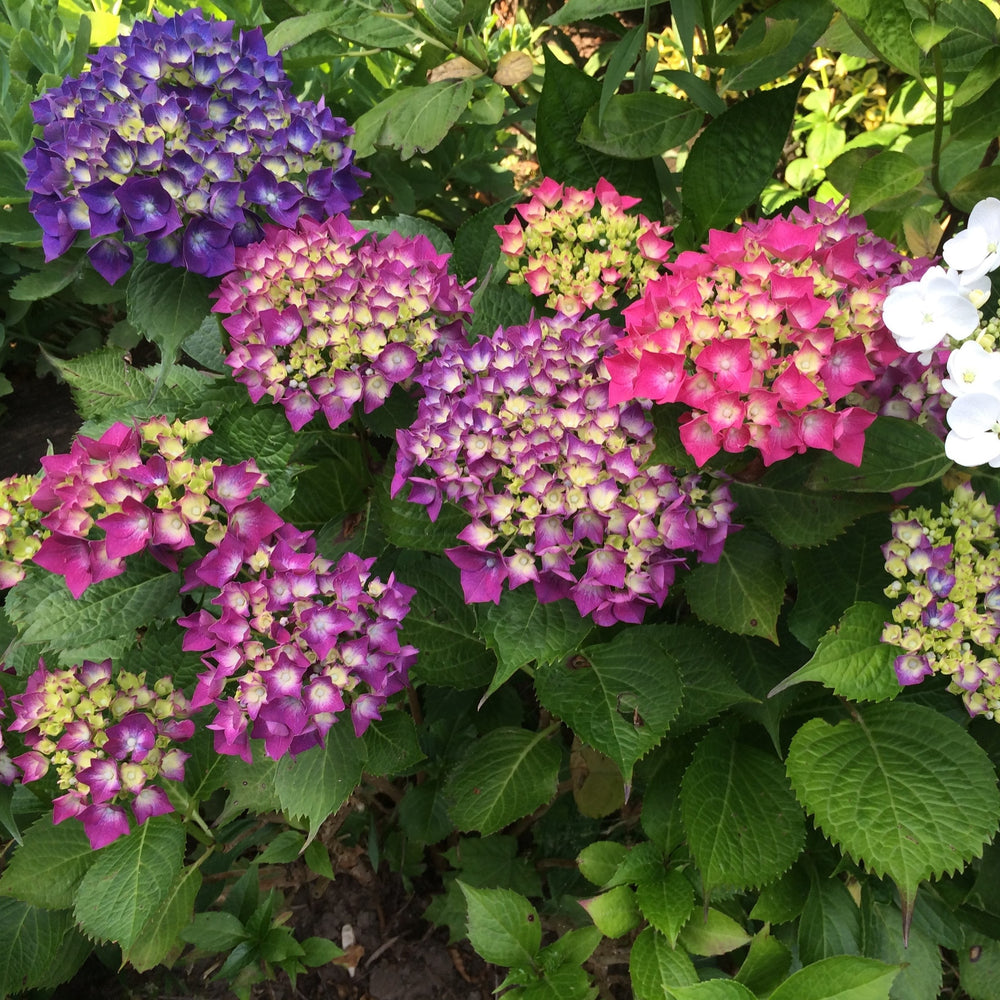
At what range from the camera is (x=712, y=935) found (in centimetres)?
113

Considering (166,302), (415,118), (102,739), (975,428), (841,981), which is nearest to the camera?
(975,428)

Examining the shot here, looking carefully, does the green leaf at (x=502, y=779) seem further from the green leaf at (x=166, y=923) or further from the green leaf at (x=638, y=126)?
the green leaf at (x=638, y=126)

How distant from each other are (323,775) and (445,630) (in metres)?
0.27

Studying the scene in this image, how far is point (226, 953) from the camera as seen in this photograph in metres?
1.55

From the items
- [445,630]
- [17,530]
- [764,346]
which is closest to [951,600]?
[764,346]

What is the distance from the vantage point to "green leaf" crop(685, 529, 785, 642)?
0.98m

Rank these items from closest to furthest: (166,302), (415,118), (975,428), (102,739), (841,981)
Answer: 1. (975,428)
2. (841,981)
3. (102,739)
4. (166,302)
5. (415,118)

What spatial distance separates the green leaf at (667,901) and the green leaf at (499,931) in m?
0.16

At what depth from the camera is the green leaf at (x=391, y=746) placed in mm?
1130

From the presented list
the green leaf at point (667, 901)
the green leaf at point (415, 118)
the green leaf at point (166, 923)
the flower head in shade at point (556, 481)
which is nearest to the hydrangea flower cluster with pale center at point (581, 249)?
the flower head in shade at point (556, 481)

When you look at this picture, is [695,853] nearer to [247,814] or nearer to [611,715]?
[611,715]

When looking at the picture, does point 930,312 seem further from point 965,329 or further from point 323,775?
point 323,775

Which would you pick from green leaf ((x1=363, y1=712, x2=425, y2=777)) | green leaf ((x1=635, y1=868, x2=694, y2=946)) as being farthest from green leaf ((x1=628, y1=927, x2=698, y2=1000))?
green leaf ((x1=363, y1=712, x2=425, y2=777))

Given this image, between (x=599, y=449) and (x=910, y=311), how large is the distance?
31cm
